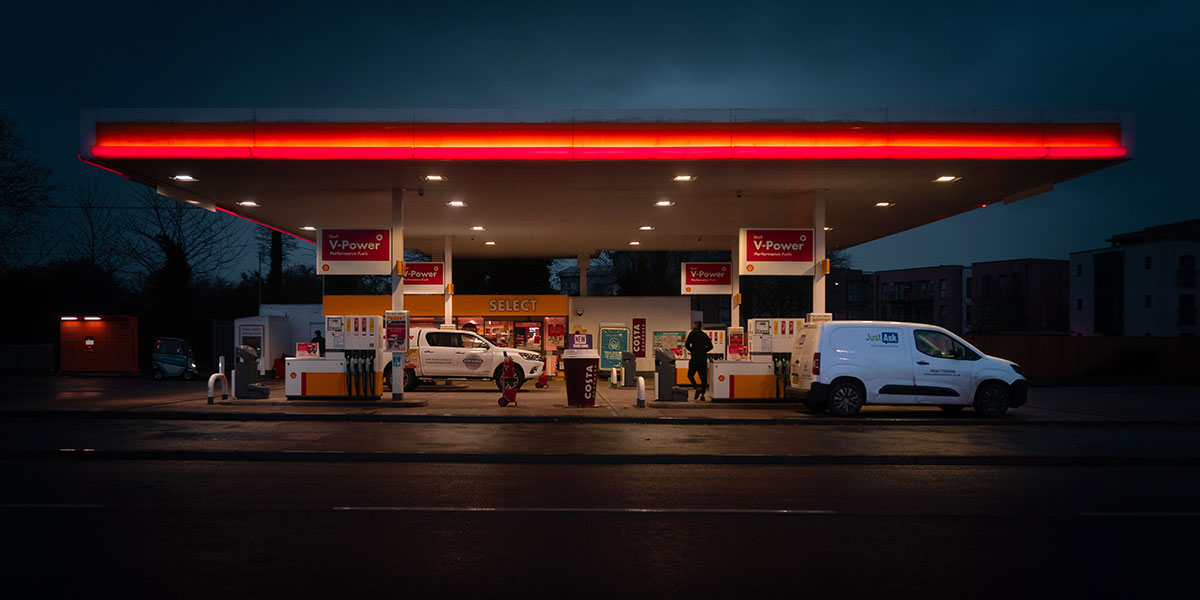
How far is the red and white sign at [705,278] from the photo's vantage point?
76.8 ft

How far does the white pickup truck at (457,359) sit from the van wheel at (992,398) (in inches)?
458

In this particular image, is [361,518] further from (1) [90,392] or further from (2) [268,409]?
(1) [90,392]

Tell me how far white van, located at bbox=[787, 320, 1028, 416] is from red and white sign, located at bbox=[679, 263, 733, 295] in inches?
339

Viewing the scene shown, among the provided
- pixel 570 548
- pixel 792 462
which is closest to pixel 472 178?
pixel 792 462

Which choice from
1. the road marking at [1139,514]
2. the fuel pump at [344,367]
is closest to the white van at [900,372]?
the road marking at [1139,514]

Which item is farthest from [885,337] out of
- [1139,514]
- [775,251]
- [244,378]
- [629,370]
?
[244,378]

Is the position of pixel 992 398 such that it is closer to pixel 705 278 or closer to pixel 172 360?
pixel 705 278

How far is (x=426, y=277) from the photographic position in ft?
83.8

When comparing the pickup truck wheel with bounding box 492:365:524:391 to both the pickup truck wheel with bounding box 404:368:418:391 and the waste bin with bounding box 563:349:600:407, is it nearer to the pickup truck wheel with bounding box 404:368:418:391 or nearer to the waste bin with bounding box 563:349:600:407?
the pickup truck wheel with bounding box 404:368:418:391

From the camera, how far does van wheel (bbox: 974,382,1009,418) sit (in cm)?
1492

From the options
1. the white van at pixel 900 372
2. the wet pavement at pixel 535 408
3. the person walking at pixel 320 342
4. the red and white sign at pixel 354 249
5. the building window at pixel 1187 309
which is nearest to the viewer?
the wet pavement at pixel 535 408

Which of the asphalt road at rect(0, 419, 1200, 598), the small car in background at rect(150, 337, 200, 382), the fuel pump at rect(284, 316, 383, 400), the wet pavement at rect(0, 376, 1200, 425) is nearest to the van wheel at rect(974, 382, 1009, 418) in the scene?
the wet pavement at rect(0, 376, 1200, 425)

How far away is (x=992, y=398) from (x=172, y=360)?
25819 mm

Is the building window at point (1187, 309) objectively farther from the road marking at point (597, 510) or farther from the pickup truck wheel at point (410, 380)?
the road marking at point (597, 510)
